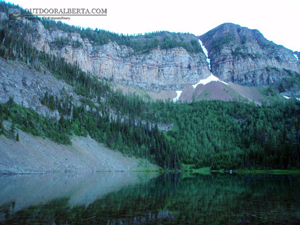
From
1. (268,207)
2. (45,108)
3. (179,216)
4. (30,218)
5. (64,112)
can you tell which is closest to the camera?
(30,218)

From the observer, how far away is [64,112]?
3802 inches

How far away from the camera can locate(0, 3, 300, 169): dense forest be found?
3494 inches

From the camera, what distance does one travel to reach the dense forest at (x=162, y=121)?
291ft

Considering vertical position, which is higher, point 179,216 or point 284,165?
point 179,216

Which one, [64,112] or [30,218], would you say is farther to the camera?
[64,112]

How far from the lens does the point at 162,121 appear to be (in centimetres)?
15038

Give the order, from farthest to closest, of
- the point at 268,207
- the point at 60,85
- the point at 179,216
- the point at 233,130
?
the point at 233,130, the point at 60,85, the point at 268,207, the point at 179,216

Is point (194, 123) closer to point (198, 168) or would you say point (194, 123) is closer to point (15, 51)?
point (198, 168)

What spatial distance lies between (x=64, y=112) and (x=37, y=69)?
2092 centimetres

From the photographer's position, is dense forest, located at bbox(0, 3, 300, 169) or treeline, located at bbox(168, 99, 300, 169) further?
treeline, located at bbox(168, 99, 300, 169)

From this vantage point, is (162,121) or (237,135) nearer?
(237,135)

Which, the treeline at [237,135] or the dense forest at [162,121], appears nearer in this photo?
the dense forest at [162,121]

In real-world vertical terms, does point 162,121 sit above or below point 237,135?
above

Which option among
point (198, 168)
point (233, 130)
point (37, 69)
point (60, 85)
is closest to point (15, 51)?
point (37, 69)
